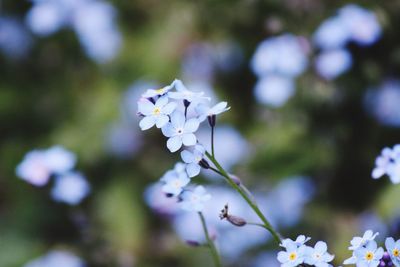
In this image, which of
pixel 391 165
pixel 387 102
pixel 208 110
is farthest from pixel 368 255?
pixel 387 102

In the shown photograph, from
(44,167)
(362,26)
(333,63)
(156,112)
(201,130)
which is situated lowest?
(156,112)

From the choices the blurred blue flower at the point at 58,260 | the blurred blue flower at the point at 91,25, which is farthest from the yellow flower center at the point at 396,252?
the blurred blue flower at the point at 91,25

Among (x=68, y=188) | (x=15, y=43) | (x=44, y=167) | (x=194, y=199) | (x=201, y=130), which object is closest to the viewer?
(x=194, y=199)

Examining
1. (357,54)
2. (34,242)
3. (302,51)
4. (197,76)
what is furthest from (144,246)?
(357,54)

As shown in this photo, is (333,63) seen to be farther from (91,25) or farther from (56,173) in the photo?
(91,25)

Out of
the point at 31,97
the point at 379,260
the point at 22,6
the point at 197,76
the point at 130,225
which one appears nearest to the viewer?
the point at 379,260

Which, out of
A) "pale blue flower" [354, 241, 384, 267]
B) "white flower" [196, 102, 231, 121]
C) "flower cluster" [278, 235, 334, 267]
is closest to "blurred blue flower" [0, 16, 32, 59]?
"white flower" [196, 102, 231, 121]

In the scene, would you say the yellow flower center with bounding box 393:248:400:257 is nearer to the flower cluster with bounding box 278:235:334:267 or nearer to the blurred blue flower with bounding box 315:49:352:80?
the flower cluster with bounding box 278:235:334:267

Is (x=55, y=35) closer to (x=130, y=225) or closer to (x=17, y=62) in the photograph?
(x=17, y=62)
